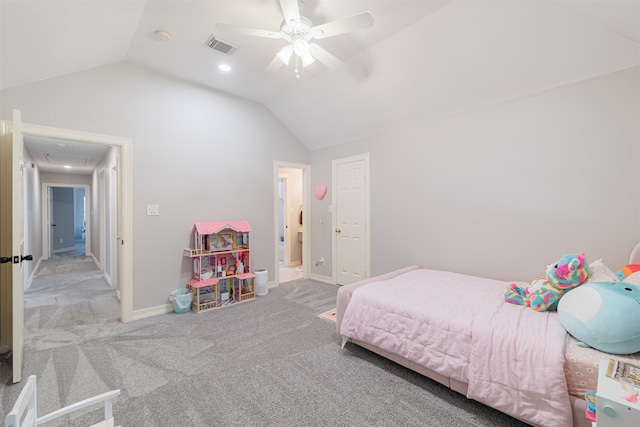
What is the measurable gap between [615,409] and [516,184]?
2409 millimetres

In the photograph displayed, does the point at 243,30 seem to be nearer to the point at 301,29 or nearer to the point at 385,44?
the point at 301,29

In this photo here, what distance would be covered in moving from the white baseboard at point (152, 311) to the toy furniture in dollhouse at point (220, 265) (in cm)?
29

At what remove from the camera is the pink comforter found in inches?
58.2

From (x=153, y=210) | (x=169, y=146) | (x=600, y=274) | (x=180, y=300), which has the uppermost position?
(x=169, y=146)

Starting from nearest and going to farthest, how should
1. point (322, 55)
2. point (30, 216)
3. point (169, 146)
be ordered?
point (322, 55)
point (169, 146)
point (30, 216)

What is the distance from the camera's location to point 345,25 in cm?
201

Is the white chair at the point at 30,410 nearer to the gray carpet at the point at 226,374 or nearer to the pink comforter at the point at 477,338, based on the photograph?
the gray carpet at the point at 226,374

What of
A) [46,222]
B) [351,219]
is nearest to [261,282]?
[351,219]

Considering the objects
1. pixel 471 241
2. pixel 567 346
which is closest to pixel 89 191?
pixel 471 241

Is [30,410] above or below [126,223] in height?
below

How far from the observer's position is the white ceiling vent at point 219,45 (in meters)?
2.72

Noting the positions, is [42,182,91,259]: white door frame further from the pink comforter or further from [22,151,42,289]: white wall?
the pink comforter

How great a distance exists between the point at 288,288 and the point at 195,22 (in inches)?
144

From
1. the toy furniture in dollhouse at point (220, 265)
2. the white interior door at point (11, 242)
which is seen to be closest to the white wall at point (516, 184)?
the toy furniture in dollhouse at point (220, 265)
